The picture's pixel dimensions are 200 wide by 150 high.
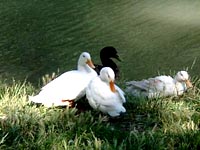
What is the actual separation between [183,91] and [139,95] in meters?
0.63

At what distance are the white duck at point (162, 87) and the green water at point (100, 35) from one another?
3.08 meters

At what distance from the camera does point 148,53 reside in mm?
11156

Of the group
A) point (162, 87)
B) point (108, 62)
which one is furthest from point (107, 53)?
point (162, 87)

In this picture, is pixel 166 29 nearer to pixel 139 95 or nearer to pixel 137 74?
pixel 137 74

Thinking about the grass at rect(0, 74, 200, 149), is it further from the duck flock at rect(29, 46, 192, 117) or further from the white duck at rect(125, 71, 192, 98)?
the white duck at rect(125, 71, 192, 98)

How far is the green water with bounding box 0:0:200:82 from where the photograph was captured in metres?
10.7

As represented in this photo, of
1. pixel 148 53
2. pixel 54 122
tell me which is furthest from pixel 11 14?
pixel 54 122

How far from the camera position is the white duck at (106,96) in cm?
508

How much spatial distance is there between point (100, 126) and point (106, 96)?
47 centimetres

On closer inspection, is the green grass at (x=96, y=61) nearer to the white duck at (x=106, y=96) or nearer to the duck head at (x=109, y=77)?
the white duck at (x=106, y=96)

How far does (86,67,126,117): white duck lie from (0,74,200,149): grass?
10cm

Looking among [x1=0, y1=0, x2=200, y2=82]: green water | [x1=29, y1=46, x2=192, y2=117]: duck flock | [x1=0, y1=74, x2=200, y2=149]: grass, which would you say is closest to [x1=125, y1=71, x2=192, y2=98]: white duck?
[x1=29, y1=46, x2=192, y2=117]: duck flock

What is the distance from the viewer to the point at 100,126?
4.72 metres

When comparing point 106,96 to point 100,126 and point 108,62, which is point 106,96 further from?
point 108,62
